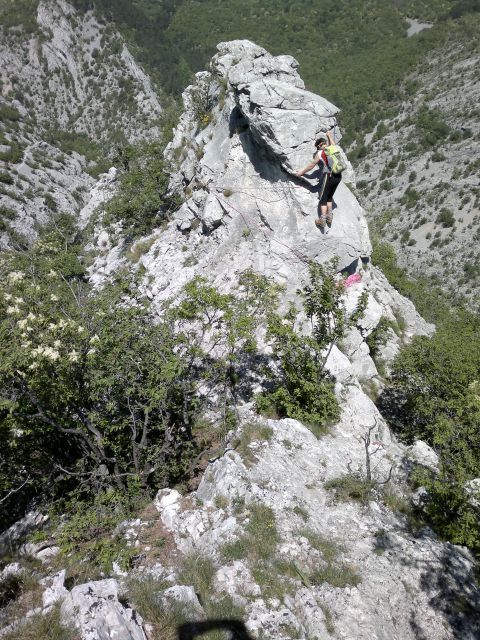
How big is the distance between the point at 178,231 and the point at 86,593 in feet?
50.6

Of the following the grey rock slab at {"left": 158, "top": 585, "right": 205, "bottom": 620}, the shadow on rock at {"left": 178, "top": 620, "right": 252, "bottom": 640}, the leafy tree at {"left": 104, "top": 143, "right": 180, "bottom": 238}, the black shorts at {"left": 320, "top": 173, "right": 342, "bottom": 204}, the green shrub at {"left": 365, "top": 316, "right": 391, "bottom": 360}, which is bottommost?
the leafy tree at {"left": 104, "top": 143, "right": 180, "bottom": 238}

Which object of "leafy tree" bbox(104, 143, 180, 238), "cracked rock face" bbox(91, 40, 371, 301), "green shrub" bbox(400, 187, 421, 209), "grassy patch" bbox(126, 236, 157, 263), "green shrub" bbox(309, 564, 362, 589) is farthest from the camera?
"green shrub" bbox(400, 187, 421, 209)

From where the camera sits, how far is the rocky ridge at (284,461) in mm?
6367

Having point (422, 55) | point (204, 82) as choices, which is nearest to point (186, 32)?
point (422, 55)

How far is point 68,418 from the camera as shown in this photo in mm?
8180

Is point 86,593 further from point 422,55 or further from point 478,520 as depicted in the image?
point 422,55

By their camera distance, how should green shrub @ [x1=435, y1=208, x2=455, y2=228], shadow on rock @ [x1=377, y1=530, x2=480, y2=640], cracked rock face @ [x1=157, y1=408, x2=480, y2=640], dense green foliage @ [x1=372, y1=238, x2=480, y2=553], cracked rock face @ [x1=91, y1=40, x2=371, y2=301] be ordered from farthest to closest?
green shrub @ [x1=435, y1=208, x2=455, y2=228], cracked rock face @ [x1=91, y1=40, x2=371, y2=301], dense green foliage @ [x1=372, y1=238, x2=480, y2=553], shadow on rock @ [x1=377, y1=530, x2=480, y2=640], cracked rock face @ [x1=157, y1=408, x2=480, y2=640]

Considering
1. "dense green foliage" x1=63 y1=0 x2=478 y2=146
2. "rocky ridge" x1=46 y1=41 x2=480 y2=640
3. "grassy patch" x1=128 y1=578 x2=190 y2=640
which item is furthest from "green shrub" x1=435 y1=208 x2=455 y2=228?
"grassy patch" x1=128 y1=578 x2=190 y2=640

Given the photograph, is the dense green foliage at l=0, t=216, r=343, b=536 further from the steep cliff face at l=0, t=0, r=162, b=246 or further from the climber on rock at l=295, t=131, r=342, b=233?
the steep cliff face at l=0, t=0, r=162, b=246

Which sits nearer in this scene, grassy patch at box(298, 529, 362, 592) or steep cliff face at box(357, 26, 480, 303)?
grassy patch at box(298, 529, 362, 592)

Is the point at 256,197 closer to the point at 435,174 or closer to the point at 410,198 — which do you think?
the point at 410,198

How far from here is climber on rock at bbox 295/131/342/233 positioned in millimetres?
13029

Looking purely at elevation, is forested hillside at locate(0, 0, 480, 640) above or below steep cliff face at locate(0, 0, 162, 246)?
above

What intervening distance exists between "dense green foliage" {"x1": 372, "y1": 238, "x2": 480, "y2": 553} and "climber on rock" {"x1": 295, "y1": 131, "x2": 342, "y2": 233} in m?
5.66
